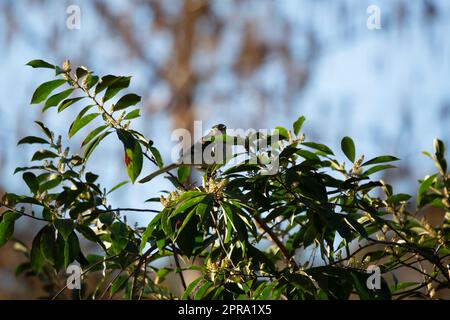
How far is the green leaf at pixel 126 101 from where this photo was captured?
4.61 feet

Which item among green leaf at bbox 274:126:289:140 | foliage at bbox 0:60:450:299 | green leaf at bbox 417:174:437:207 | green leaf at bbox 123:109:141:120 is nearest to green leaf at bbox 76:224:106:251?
foliage at bbox 0:60:450:299

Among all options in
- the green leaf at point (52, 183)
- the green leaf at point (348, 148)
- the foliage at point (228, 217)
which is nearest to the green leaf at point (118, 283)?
the foliage at point (228, 217)

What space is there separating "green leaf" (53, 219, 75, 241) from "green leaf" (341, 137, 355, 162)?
0.61 m

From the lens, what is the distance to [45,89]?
1405mm

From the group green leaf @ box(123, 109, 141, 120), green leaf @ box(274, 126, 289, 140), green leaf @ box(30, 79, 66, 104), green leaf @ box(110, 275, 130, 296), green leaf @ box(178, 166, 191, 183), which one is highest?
green leaf @ box(30, 79, 66, 104)

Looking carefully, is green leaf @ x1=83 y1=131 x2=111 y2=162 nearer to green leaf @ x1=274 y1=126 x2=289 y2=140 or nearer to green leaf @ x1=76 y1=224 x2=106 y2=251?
green leaf @ x1=76 y1=224 x2=106 y2=251

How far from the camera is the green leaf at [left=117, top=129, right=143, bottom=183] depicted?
1.35m

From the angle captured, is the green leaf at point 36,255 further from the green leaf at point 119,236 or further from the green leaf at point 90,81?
the green leaf at point 90,81

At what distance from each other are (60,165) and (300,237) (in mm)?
549

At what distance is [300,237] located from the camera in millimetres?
1526

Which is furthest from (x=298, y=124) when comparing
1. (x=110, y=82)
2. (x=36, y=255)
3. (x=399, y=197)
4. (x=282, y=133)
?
(x=36, y=255)

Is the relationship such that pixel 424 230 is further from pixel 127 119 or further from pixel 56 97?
pixel 56 97

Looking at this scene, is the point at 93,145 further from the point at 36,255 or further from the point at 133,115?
the point at 36,255
